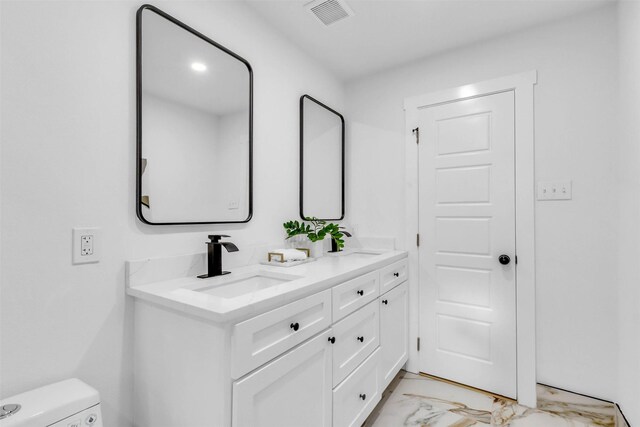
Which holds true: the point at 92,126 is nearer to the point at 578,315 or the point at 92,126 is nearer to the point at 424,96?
the point at 424,96

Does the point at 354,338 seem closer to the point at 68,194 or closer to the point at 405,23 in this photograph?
the point at 68,194

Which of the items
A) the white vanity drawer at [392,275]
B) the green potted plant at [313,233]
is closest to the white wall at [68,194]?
the green potted plant at [313,233]

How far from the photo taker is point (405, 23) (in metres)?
1.94

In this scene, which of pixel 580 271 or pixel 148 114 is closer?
pixel 148 114

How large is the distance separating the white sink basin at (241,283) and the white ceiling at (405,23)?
148cm

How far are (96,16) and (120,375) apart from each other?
133 cm

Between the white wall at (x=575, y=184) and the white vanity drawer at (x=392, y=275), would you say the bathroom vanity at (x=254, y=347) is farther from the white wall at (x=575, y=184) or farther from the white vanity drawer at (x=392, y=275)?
the white wall at (x=575, y=184)

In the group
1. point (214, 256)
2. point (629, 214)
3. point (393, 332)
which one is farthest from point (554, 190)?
point (214, 256)

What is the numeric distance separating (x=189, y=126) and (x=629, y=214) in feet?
7.25

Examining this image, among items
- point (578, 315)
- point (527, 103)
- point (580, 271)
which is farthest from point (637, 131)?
point (578, 315)

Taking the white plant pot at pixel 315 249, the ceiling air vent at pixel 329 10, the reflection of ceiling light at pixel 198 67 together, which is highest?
the ceiling air vent at pixel 329 10

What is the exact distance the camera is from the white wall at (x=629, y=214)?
148 cm

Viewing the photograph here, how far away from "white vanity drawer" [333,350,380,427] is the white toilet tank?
893mm

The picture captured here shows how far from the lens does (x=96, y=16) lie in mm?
1138
